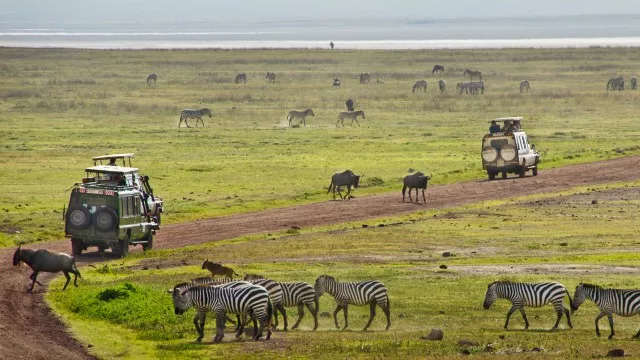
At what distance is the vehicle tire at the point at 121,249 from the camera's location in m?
40.2

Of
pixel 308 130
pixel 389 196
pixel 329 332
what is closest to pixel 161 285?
pixel 329 332

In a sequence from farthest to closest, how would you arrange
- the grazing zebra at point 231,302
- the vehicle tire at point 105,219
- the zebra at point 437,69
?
the zebra at point 437,69 < the vehicle tire at point 105,219 < the grazing zebra at point 231,302

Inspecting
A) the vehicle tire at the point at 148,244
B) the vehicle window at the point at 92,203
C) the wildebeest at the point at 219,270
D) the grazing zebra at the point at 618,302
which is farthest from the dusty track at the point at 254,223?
the grazing zebra at the point at 618,302

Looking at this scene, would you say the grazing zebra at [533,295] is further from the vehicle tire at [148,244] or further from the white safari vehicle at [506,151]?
the white safari vehicle at [506,151]

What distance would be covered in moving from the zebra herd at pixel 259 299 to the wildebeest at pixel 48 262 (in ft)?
18.4

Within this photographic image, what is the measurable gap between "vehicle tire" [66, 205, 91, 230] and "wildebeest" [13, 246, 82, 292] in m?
4.54

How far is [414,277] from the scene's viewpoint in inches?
1385

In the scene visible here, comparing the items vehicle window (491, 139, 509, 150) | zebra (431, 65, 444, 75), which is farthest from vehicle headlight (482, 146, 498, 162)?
zebra (431, 65, 444, 75)

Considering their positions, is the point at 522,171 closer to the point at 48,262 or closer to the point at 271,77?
the point at 48,262

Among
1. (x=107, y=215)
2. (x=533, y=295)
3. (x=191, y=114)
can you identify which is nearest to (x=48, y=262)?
(x=107, y=215)

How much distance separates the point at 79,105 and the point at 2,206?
47.3 metres

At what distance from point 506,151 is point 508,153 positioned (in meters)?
0.14

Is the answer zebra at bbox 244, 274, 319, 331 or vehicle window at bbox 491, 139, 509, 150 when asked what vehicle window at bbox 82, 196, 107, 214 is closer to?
zebra at bbox 244, 274, 319, 331

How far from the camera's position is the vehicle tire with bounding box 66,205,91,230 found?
3962 centimetres
